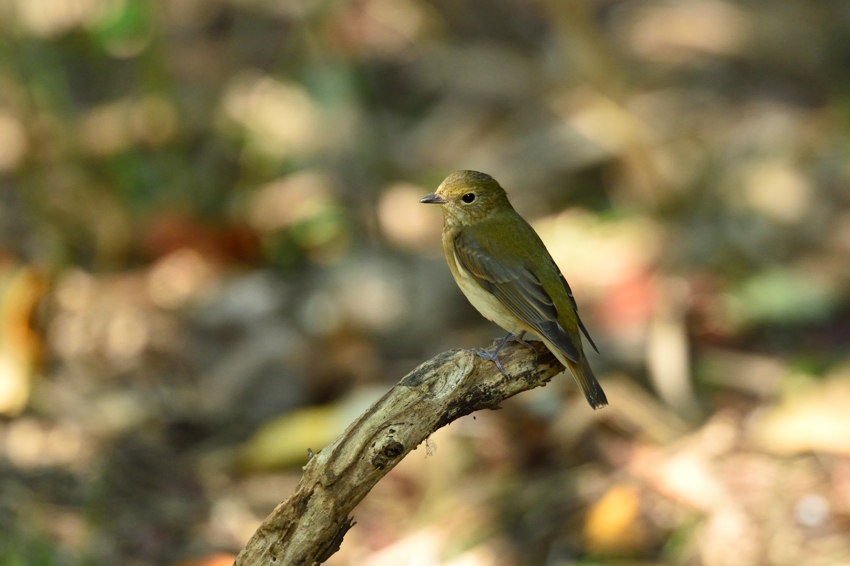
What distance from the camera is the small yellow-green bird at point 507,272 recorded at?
386 centimetres

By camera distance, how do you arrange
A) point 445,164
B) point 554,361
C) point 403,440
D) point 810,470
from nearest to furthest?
point 403,440 → point 554,361 → point 810,470 → point 445,164

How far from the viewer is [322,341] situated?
20.9 ft

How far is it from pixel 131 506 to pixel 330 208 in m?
2.98

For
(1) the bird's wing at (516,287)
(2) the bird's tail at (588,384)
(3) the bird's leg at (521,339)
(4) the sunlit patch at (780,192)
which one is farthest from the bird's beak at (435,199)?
(4) the sunlit patch at (780,192)

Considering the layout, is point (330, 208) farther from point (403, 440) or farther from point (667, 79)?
point (403, 440)

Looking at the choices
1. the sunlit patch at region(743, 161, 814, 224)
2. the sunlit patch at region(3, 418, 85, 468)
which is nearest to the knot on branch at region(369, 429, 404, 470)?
the sunlit patch at region(3, 418, 85, 468)

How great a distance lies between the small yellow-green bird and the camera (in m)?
3.86

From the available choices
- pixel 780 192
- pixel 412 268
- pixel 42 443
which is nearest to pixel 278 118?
pixel 412 268

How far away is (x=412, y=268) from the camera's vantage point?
279 inches

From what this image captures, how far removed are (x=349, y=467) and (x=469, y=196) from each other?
6.06ft

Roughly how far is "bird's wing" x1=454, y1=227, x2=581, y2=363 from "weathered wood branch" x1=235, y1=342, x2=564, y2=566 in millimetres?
826

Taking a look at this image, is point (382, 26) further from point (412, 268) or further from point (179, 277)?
point (179, 277)

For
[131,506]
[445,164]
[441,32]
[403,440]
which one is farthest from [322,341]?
[441,32]

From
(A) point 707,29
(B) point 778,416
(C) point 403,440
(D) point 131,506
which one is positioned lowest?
A: (C) point 403,440
